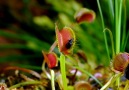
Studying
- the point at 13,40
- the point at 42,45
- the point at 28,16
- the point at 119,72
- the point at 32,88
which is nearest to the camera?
the point at 119,72

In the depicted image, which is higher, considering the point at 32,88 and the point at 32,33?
the point at 32,88

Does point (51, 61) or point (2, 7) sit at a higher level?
point (51, 61)

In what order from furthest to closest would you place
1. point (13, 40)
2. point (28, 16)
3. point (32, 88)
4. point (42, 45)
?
point (13, 40), point (28, 16), point (42, 45), point (32, 88)

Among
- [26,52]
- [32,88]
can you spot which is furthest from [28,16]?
[32,88]

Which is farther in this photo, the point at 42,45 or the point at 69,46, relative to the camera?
the point at 42,45

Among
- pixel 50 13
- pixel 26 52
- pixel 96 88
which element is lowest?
pixel 26 52

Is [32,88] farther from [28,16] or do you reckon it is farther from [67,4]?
[28,16]

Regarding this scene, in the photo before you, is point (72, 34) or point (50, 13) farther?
point (50, 13)

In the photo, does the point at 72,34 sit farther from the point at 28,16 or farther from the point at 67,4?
the point at 28,16

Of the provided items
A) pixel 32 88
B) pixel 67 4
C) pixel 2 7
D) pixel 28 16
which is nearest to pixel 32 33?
pixel 28 16
